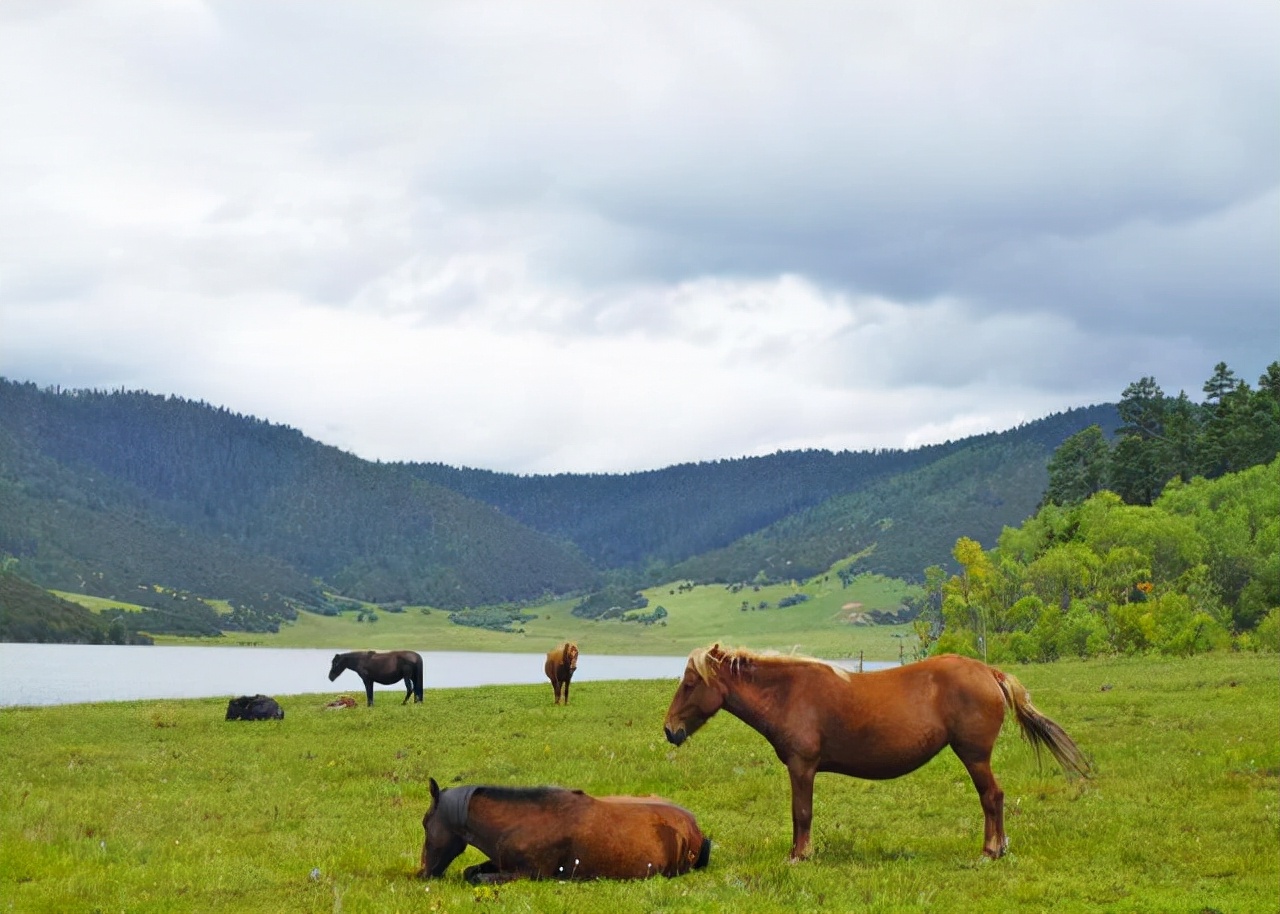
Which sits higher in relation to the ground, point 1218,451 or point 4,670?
point 1218,451

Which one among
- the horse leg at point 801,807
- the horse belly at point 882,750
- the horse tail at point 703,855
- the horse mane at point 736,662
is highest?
the horse mane at point 736,662

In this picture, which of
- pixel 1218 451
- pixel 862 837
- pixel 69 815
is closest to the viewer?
pixel 862 837

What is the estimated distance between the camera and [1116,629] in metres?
81.5

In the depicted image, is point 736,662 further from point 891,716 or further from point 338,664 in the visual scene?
point 338,664

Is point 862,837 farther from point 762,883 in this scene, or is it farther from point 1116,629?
point 1116,629

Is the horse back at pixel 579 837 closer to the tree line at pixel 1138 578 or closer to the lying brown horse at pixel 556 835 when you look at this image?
the lying brown horse at pixel 556 835

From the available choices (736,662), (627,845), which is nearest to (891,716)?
(736,662)

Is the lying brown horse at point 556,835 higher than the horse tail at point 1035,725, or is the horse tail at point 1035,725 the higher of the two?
the horse tail at point 1035,725

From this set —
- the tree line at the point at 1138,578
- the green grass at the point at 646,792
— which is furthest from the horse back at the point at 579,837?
the tree line at the point at 1138,578

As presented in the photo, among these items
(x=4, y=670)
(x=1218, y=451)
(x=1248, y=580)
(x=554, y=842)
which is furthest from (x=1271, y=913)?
(x=4, y=670)

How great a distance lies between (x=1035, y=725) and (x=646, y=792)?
30.2 feet

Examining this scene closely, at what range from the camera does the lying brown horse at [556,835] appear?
48.5ft

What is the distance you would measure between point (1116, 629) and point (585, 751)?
64.3 meters

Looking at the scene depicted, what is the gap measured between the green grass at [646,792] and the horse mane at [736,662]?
2.52m
